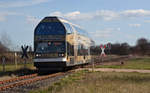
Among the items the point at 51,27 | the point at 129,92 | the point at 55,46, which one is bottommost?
the point at 129,92

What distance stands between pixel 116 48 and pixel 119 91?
10366cm

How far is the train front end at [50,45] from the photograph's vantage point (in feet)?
85.1

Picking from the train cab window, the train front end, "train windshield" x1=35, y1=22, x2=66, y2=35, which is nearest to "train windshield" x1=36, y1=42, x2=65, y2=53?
the train front end

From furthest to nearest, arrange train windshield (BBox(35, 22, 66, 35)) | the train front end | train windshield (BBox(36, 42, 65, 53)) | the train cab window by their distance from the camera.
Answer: the train cab window < train windshield (BBox(35, 22, 66, 35)) < train windshield (BBox(36, 42, 65, 53)) < the train front end

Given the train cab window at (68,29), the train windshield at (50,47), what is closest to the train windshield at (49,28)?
the train cab window at (68,29)

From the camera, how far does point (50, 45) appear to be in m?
26.5

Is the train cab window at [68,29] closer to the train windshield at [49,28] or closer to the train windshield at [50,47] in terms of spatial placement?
the train windshield at [49,28]

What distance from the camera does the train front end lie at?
25953 mm

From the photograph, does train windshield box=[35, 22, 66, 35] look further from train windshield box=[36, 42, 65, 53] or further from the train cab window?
train windshield box=[36, 42, 65, 53]

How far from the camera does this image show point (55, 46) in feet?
86.8

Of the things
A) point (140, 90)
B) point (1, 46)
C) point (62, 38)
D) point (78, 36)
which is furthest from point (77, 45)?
point (1, 46)

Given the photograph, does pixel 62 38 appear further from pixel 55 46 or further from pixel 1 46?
pixel 1 46

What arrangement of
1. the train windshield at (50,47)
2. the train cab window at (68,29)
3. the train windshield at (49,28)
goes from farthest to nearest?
the train cab window at (68,29) → the train windshield at (49,28) → the train windshield at (50,47)

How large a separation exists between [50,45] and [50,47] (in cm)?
19
